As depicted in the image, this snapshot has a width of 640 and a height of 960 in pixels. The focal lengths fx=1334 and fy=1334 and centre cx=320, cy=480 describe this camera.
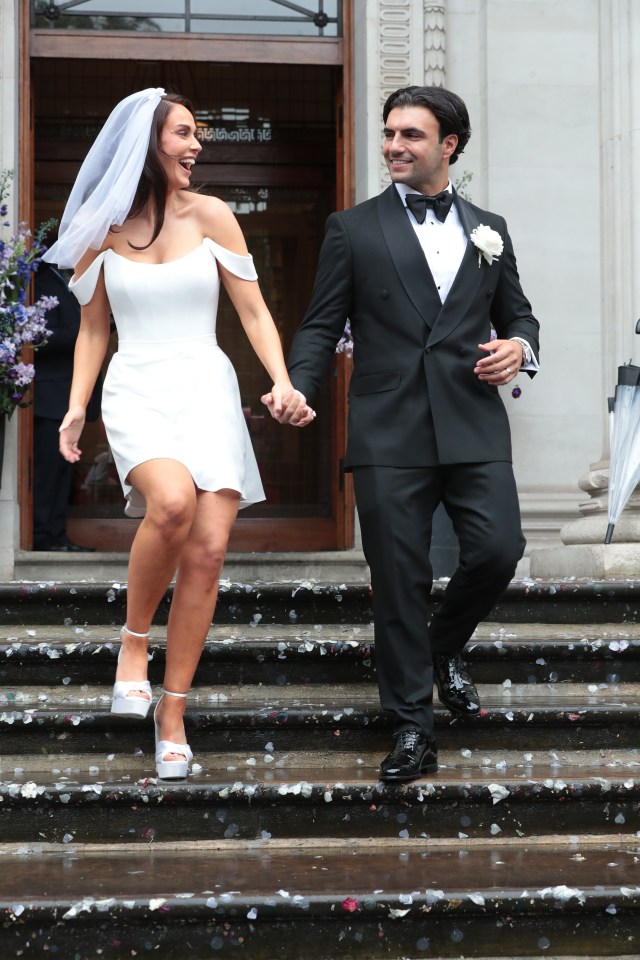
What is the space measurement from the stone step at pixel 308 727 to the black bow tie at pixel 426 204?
154 cm

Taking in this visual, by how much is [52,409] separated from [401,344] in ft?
12.8

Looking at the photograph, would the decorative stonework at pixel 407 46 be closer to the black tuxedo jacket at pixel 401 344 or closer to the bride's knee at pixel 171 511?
the black tuxedo jacket at pixel 401 344

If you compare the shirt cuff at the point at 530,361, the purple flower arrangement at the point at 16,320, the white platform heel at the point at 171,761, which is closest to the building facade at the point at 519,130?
the purple flower arrangement at the point at 16,320

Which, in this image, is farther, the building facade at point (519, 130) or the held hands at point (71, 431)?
the building facade at point (519, 130)

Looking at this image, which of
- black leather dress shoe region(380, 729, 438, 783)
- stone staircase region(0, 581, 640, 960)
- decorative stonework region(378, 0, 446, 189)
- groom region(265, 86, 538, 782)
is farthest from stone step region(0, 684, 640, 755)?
decorative stonework region(378, 0, 446, 189)

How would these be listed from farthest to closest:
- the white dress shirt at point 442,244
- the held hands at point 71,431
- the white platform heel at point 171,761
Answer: the white dress shirt at point 442,244 < the held hands at point 71,431 < the white platform heel at point 171,761

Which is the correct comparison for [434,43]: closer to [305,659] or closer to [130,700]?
[305,659]

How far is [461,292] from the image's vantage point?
4.01 meters

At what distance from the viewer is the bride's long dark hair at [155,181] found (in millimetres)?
3945

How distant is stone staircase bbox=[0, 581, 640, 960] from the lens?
3.12 m

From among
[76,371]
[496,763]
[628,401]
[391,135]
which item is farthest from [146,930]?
[628,401]

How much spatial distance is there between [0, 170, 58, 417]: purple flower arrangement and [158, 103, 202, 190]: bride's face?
248 cm

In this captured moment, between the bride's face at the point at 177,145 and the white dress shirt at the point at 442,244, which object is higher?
the bride's face at the point at 177,145

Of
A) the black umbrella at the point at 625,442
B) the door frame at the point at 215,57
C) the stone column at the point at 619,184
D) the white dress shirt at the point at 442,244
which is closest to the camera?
the white dress shirt at the point at 442,244
